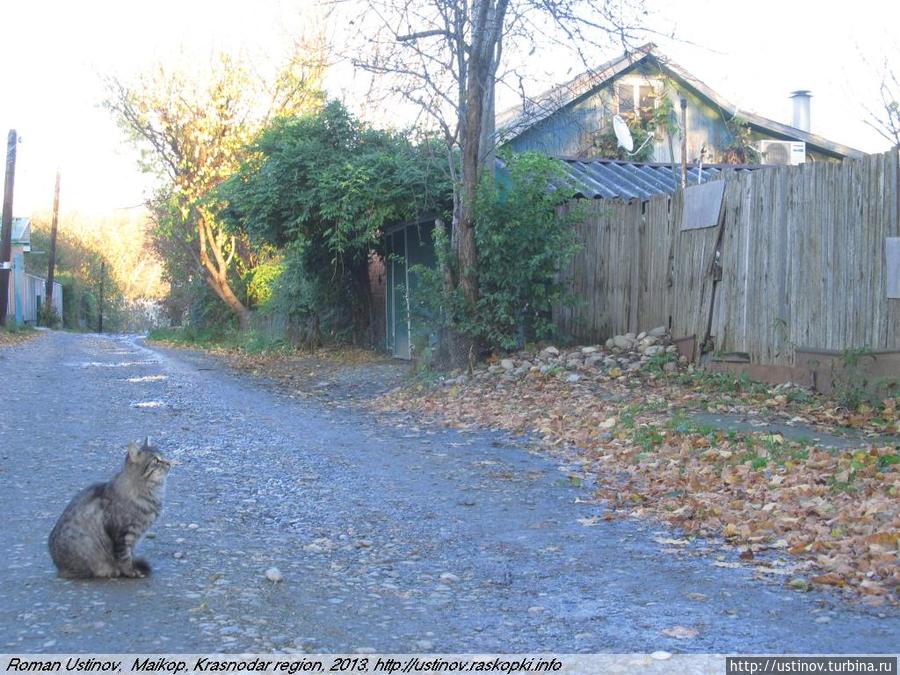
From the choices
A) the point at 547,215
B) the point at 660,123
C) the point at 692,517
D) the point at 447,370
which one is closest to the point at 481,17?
the point at 547,215

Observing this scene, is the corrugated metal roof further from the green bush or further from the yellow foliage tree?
the yellow foliage tree

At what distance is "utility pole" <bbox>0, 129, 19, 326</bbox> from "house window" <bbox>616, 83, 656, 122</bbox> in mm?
24706

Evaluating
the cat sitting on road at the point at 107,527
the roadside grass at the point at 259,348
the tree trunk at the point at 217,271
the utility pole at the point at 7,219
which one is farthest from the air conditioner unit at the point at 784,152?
the utility pole at the point at 7,219

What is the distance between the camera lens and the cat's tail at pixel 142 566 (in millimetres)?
5254

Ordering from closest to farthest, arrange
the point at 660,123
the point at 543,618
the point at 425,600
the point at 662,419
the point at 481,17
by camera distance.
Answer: the point at 543,618 → the point at 425,600 → the point at 662,419 → the point at 481,17 → the point at 660,123

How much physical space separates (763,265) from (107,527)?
8.47 metres

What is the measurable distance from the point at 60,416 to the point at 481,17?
770cm

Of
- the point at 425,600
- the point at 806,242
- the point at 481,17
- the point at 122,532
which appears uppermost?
the point at 481,17

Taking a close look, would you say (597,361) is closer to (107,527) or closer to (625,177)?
(625,177)

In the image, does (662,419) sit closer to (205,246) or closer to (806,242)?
(806,242)

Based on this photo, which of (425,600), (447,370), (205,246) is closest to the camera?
(425,600)

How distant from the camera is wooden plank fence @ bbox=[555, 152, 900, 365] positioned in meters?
9.83

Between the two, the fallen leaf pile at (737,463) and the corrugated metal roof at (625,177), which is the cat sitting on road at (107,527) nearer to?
the fallen leaf pile at (737,463)

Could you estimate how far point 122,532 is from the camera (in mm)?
5145
